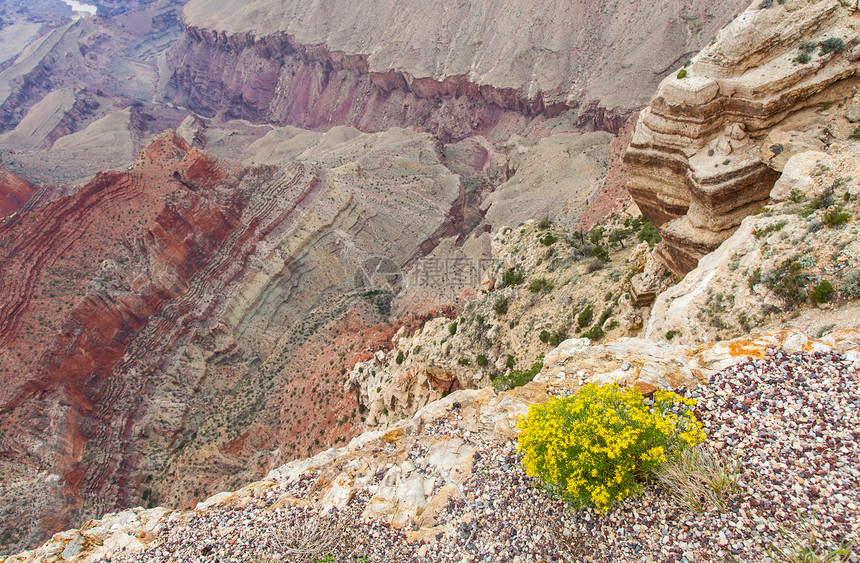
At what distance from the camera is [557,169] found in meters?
58.9

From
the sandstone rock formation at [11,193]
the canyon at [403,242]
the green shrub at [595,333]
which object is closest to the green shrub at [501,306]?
the canyon at [403,242]

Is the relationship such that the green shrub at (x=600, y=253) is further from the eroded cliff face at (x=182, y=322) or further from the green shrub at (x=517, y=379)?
the eroded cliff face at (x=182, y=322)

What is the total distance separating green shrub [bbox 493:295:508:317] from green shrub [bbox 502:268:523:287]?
181 centimetres

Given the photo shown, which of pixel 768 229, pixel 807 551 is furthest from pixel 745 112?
pixel 807 551

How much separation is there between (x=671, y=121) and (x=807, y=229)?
6409 mm

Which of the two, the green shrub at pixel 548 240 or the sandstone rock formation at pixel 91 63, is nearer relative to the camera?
the green shrub at pixel 548 240

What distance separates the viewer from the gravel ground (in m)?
8.44

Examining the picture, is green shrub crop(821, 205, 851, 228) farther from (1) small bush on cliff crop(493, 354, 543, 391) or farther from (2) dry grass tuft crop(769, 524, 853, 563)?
(1) small bush on cliff crop(493, 354, 543, 391)

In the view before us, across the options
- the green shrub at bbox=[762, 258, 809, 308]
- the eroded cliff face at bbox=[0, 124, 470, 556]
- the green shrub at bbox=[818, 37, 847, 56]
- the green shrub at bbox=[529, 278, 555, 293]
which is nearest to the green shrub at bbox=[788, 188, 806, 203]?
the green shrub at bbox=[762, 258, 809, 308]

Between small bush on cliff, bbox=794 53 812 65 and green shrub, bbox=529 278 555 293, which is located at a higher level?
small bush on cliff, bbox=794 53 812 65

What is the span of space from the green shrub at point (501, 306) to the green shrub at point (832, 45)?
16.5m

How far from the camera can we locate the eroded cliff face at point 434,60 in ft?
225

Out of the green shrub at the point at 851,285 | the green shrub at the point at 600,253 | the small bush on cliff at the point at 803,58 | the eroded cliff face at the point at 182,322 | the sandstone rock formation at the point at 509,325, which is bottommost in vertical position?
the eroded cliff face at the point at 182,322

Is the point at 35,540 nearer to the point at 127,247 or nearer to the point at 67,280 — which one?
the point at 67,280
